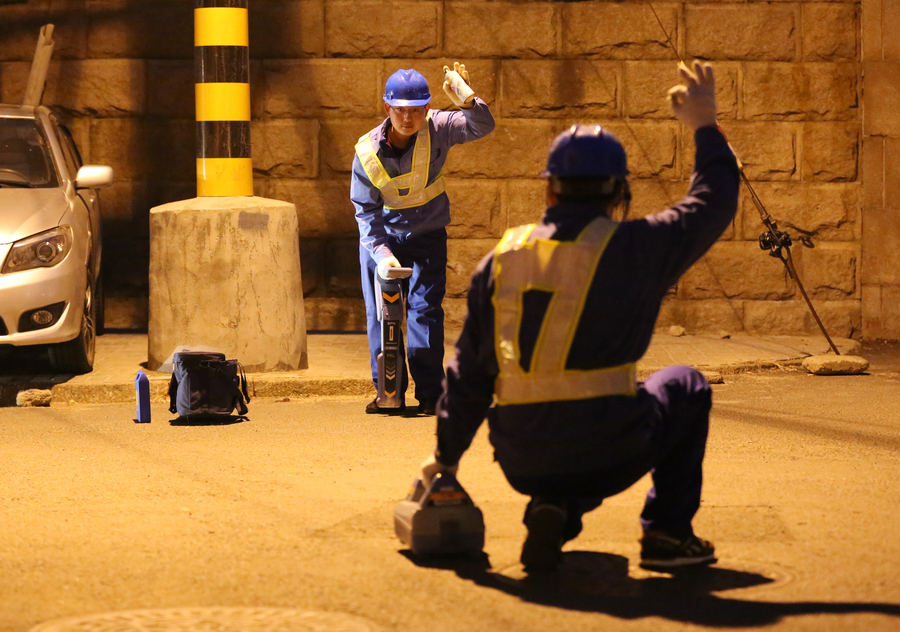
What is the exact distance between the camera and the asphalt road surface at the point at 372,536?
4.36 m

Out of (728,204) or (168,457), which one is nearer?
(728,204)

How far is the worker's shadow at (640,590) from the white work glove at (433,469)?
0.93ft

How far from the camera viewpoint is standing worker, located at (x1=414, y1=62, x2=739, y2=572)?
450cm

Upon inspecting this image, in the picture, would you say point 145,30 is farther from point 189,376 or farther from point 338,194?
point 189,376

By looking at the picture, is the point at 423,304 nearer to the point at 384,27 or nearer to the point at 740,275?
the point at 384,27

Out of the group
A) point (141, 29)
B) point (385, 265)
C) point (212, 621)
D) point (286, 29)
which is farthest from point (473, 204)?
point (212, 621)

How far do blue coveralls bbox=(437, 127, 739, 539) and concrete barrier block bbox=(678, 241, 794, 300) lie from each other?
7084 millimetres

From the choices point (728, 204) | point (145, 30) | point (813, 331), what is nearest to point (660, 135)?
point (813, 331)

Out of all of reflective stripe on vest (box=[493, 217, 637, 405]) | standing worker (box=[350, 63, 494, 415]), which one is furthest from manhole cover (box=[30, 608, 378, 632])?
standing worker (box=[350, 63, 494, 415])

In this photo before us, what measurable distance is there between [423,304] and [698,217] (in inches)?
157

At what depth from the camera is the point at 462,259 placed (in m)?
11.8

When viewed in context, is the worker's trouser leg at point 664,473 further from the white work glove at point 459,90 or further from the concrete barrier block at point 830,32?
the concrete barrier block at point 830,32

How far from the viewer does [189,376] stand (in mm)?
8242

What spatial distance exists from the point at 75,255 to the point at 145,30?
322 centimetres
